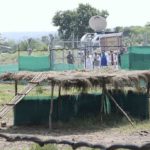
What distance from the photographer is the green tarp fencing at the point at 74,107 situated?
18375 millimetres

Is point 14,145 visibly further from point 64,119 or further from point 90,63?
point 90,63

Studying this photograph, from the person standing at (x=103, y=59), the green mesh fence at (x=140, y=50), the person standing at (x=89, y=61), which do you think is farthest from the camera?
the person standing at (x=89, y=61)

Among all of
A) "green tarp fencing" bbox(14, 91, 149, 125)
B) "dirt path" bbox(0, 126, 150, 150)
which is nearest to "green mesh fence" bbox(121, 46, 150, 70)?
"green tarp fencing" bbox(14, 91, 149, 125)

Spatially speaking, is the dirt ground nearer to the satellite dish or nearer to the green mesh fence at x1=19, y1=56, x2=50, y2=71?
the green mesh fence at x1=19, y1=56, x2=50, y2=71

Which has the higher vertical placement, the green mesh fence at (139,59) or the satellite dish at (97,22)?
the satellite dish at (97,22)

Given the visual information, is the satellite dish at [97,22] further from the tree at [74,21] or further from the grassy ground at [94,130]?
the grassy ground at [94,130]

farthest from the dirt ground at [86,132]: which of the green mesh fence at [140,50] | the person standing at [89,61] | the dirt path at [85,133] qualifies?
the person standing at [89,61]

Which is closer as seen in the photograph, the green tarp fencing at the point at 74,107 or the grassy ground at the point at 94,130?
the grassy ground at the point at 94,130

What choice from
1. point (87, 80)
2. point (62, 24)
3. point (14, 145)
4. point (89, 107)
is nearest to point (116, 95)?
point (89, 107)

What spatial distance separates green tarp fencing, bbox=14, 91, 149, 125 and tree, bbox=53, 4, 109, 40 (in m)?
45.5

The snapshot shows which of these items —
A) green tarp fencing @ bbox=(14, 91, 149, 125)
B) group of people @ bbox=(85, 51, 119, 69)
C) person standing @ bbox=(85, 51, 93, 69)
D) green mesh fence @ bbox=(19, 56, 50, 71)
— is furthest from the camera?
person standing @ bbox=(85, 51, 93, 69)

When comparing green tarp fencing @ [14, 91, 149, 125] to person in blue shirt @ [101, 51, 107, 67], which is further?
person in blue shirt @ [101, 51, 107, 67]

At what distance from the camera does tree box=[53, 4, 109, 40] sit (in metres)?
65.3

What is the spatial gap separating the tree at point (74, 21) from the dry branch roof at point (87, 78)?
154ft
